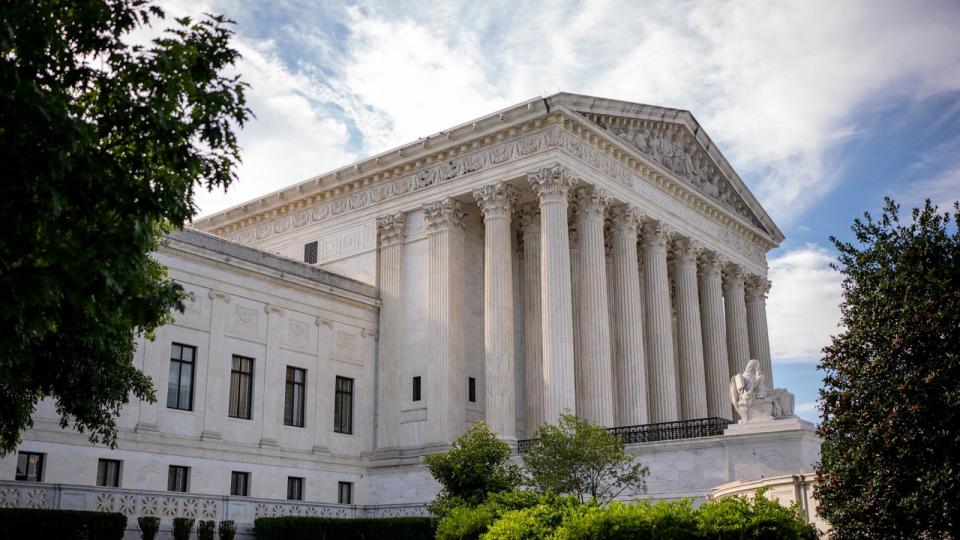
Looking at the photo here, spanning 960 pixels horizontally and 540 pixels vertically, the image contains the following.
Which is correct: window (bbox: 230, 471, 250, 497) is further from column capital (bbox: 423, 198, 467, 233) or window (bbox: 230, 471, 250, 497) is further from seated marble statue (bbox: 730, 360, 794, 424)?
seated marble statue (bbox: 730, 360, 794, 424)

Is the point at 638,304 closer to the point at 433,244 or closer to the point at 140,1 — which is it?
the point at 433,244

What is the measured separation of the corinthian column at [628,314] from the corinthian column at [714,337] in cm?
764

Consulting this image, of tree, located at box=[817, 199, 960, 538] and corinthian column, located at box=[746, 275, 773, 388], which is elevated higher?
corinthian column, located at box=[746, 275, 773, 388]

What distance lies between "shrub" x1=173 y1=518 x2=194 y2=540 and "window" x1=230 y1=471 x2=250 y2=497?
739cm

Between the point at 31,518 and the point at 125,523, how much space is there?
9.39 feet

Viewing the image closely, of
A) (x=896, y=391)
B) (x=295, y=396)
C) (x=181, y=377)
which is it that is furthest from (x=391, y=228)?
(x=896, y=391)

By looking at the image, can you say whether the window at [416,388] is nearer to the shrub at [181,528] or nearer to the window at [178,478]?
the window at [178,478]

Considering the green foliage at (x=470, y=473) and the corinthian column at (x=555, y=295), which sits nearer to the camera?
the green foliage at (x=470, y=473)

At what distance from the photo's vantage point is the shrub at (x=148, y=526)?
1067 inches

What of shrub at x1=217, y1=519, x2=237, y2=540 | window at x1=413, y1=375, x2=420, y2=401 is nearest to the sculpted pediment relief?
window at x1=413, y1=375, x2=420, y2=401

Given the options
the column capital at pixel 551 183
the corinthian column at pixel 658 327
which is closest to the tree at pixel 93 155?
the column capital at pixel 551 183

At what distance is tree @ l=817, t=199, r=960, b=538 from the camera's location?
14.9 meters

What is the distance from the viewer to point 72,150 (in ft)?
37.8

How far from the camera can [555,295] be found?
3766 centimetres
